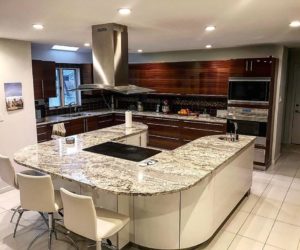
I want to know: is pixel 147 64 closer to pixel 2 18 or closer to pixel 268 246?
pixel 2 18

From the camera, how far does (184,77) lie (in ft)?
20.0

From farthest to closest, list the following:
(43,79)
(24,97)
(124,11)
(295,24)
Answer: (43,79) → (24,97) → (295,24) → (124,11)

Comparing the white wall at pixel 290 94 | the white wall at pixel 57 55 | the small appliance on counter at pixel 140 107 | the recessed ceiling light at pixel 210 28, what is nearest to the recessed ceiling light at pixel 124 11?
the recessed ceiling light at pixel 210 28

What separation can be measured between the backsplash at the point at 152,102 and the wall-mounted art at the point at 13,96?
4.86ft

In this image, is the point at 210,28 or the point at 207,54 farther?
the point at 207,54

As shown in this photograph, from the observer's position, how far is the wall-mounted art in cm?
427

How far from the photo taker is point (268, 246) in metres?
2.90

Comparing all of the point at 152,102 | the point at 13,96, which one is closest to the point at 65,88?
the point at 13,96

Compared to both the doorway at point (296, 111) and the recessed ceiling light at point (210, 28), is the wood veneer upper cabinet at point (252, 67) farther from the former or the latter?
the doorway at point (296, 111)

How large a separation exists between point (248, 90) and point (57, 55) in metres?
4.13

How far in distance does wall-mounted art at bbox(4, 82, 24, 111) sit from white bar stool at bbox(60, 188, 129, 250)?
108 inches

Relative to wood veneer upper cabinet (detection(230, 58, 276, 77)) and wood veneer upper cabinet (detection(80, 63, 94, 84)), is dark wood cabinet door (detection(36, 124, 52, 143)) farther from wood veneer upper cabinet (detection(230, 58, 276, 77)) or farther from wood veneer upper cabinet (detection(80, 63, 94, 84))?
wood veneer upper cabinet (detection(230, 58, 276, 77))

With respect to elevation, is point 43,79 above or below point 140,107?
above

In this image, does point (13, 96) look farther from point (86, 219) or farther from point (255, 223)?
point (255, 223)
